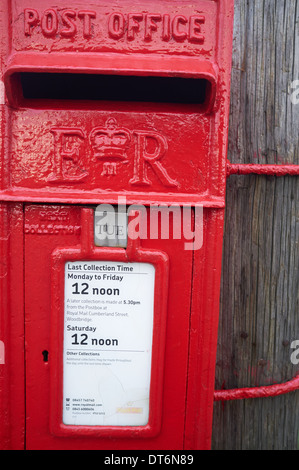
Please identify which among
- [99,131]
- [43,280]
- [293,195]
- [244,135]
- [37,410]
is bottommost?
[37,410]

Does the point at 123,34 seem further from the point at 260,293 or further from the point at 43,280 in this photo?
the point at 260,293

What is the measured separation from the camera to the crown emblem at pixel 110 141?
1.11 m

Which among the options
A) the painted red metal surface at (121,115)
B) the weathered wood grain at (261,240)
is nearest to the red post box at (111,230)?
the painted red metal surface at (121,115)

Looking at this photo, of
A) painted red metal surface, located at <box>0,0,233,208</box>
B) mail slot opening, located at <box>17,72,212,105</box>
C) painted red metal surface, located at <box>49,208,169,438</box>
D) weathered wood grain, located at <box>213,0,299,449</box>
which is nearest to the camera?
painted red metal surface, located at <box>0,0,233,208</box>

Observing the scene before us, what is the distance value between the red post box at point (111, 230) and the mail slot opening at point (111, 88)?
0.27ft

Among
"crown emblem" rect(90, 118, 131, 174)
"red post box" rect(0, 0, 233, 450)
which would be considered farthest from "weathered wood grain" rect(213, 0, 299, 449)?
"crown emblem" rect(90, 118, 131, 174)

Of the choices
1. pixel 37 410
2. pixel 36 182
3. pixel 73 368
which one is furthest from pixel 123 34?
pixel 37 410

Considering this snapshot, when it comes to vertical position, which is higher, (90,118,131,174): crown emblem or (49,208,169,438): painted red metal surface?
(90,118,131,174): crown emblem

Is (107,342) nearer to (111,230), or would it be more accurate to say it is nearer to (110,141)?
(111,230)

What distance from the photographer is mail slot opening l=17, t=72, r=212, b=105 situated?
4.34 feet

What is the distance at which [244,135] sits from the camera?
1.69m

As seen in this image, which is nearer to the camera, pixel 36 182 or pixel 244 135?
pixel 36 182

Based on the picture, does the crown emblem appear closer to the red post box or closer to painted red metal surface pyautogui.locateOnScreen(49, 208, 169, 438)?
the red post box

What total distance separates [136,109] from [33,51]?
0.36m
